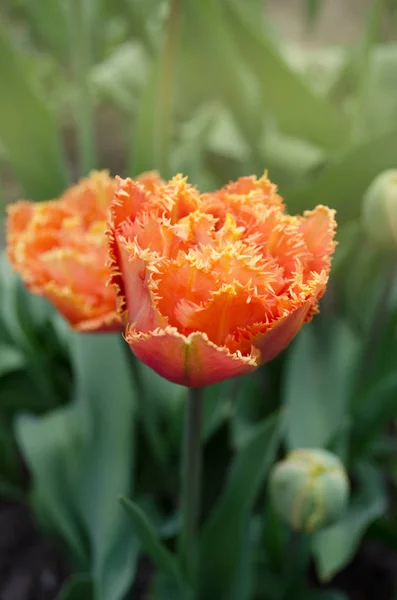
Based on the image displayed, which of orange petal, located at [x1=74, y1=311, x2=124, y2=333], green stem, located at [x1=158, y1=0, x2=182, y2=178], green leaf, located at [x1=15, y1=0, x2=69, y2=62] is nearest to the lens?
orange petal, located at [x1=74, y1=311, x2=124, y2=333]

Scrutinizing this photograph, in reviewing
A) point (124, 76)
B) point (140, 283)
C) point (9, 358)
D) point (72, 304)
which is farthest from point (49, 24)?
point (140, 283)

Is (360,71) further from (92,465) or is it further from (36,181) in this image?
(92,465)

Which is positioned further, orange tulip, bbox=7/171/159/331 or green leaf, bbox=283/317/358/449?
green leaf, bbox=283/317/358/449

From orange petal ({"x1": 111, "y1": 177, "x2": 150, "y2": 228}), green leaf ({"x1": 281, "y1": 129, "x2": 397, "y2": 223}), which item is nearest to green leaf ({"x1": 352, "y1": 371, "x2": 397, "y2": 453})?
green leaf ({"x1": 281, "y1": 129, "x2": 397, "y2": 223})

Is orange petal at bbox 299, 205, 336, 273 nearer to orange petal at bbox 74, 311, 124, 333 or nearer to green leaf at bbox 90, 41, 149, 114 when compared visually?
orange petal at bbox 74, 311, 124, 333

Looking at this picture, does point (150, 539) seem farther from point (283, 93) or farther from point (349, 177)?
point (283, 93)
